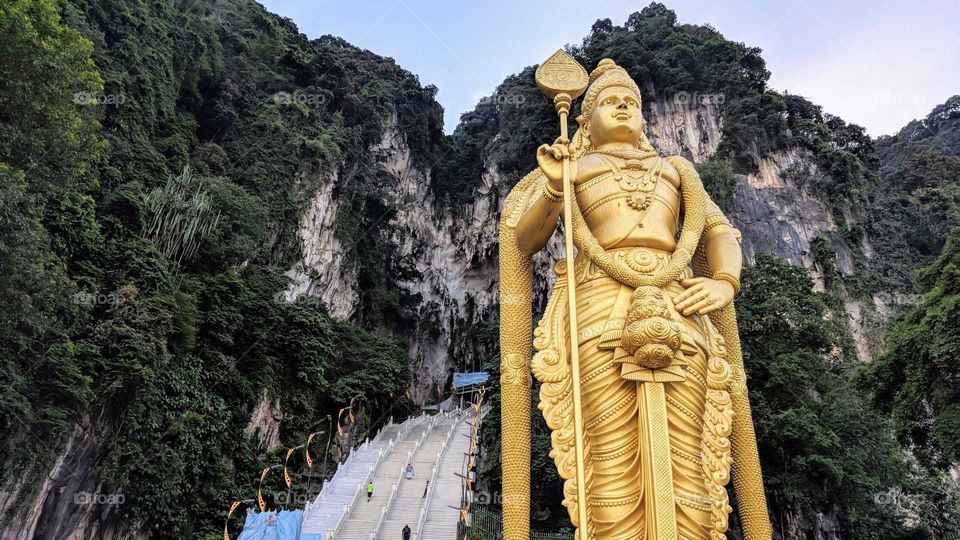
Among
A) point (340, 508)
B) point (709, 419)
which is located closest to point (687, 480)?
point (709, 419)

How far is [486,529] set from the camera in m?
9.45

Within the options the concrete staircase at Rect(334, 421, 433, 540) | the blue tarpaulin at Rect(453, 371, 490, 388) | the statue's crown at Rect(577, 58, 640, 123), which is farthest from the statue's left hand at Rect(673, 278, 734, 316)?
the blue tarpaulin at Rect(453, 371, 490, 388)

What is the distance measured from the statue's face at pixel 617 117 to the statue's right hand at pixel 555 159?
755 mm

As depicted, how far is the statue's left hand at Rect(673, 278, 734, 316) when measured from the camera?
11.2ft

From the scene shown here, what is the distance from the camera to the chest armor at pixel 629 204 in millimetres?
3678

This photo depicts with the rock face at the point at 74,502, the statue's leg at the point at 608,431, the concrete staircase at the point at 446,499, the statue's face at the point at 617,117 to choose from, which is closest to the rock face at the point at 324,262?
the concrete staircase at the point at 446,499

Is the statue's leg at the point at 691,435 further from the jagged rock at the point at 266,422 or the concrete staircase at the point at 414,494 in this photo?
the jagged rock at the point at 266,422

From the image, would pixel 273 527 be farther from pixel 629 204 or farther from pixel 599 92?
pixel 599 92

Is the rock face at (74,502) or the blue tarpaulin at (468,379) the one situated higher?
the blue tarpaulin at (468,379)

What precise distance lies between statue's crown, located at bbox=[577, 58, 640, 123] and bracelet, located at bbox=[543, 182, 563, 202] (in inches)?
36.2

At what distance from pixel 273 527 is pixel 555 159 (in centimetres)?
685

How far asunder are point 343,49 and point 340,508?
2117 centimetres

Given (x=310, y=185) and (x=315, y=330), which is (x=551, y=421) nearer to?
(x=315, y=330)

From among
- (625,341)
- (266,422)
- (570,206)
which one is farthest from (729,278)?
(266,422)
